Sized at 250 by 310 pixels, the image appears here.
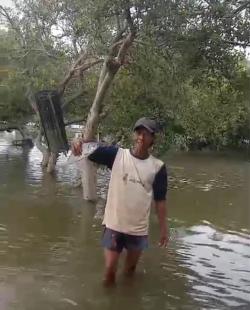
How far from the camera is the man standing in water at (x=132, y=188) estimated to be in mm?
6062

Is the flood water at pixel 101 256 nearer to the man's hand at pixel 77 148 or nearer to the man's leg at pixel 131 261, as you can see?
the man's leg at pixel 131 261

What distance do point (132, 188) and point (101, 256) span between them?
7.77 feet

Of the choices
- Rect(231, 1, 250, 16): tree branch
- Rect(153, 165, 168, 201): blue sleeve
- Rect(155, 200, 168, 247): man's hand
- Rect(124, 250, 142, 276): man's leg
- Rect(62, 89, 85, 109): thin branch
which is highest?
Rect(231, 1, 250, 16): tree branch

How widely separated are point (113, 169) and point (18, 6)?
1567cm

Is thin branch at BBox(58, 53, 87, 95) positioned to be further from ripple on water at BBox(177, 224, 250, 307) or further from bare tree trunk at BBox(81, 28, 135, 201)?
ripple on water at BBox(177, 224, 250, 307)

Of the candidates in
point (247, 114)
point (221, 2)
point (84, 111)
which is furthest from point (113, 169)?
point (247, 114)

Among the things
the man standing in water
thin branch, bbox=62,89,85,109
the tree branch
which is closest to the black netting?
thin branch, bbox=62,89,85,109

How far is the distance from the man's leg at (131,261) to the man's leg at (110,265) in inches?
10.5

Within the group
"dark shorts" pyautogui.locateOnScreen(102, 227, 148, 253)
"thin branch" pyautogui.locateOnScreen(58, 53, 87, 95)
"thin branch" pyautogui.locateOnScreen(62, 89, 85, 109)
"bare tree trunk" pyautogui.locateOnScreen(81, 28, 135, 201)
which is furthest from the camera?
"thin branch" pyautogui.locateOnScreen(62, 89, 85, 109)

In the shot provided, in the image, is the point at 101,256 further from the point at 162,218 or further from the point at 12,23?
the point at 12,23

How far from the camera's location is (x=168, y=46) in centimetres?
966

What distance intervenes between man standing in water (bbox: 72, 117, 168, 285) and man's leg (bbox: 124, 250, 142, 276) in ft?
0.91

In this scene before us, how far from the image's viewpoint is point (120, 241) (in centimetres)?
624

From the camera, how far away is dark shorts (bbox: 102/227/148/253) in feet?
20.2
